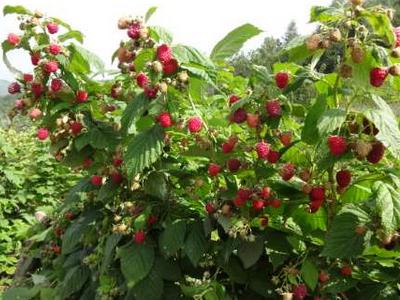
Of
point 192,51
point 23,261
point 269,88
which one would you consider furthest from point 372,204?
point 23,261

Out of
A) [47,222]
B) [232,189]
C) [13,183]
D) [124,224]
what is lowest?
[13,183]

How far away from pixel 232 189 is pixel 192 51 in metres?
0.51

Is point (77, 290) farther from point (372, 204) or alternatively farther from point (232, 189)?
point (372, 204)

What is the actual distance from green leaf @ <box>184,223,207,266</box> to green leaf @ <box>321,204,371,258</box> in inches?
19.8

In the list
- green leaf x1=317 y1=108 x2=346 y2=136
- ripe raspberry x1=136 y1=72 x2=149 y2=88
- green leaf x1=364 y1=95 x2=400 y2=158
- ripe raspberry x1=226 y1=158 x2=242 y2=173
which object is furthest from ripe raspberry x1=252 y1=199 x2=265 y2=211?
ripe raspberry x1=136 y1=72 x2=149 y2=88

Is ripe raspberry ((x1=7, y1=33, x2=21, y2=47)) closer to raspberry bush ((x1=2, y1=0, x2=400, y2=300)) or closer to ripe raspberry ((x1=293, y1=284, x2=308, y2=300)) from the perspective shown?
raspberry bush ((x1=2, y1=0, x2=400, y2=300))

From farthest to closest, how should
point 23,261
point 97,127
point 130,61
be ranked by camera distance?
point 23,261, point 97,127, point 130,61

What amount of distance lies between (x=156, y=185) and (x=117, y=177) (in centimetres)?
20

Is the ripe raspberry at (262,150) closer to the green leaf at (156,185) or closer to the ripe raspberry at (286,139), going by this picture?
the ripe raspberry at (286,139)

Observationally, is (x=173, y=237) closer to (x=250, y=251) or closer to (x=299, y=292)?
(x=250, y=251)

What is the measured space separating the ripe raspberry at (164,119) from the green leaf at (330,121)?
594 mm

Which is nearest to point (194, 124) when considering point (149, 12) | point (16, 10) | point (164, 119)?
point (164, 119)

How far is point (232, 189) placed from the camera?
6.88 feet

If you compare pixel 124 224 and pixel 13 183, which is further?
pixel 13 183
